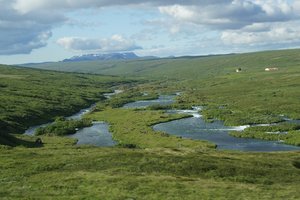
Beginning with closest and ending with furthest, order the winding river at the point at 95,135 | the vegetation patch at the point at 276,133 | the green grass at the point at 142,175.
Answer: the green grass at the point at 142,175
the vegetation patch at the point at 276,133
the winding river at the point at 95,135

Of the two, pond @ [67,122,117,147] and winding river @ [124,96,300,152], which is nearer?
winding river @ [124,96,300,152]

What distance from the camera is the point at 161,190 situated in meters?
43.1

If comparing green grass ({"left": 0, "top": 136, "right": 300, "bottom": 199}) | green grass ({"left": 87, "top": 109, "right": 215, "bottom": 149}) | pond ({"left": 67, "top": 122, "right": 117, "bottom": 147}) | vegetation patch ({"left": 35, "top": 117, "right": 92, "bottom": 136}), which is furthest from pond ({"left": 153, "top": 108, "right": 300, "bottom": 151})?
green grass ({"left": 0, "top": 136, "right": 300, "bottom": 199})

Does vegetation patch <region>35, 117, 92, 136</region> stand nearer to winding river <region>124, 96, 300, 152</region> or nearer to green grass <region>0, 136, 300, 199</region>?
winding river <region>124, 96, 300, 152</region>

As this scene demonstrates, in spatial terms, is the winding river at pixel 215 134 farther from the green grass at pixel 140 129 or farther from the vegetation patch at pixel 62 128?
the vegetation patch at pixel 62 128

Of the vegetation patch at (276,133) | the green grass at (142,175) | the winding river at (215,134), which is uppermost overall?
the green grass at (142,175)

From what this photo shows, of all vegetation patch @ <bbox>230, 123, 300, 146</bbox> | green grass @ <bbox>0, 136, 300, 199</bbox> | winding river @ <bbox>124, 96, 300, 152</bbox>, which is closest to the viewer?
green grass @ <bbox>0, 136, 300, 199</bbox>

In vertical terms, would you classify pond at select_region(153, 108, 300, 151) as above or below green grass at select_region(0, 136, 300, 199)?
below

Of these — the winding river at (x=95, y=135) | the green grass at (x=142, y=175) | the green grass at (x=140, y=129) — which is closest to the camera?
the green grass at (x=142, y=175)

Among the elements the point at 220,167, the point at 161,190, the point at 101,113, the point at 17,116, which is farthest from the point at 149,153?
the point at 101,113

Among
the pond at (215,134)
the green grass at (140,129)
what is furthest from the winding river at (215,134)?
the green grass at (140,129)

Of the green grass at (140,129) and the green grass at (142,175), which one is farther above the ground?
the green grass at (142,175)

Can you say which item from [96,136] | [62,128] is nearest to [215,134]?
[96,136]

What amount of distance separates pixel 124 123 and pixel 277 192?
3744 inches
